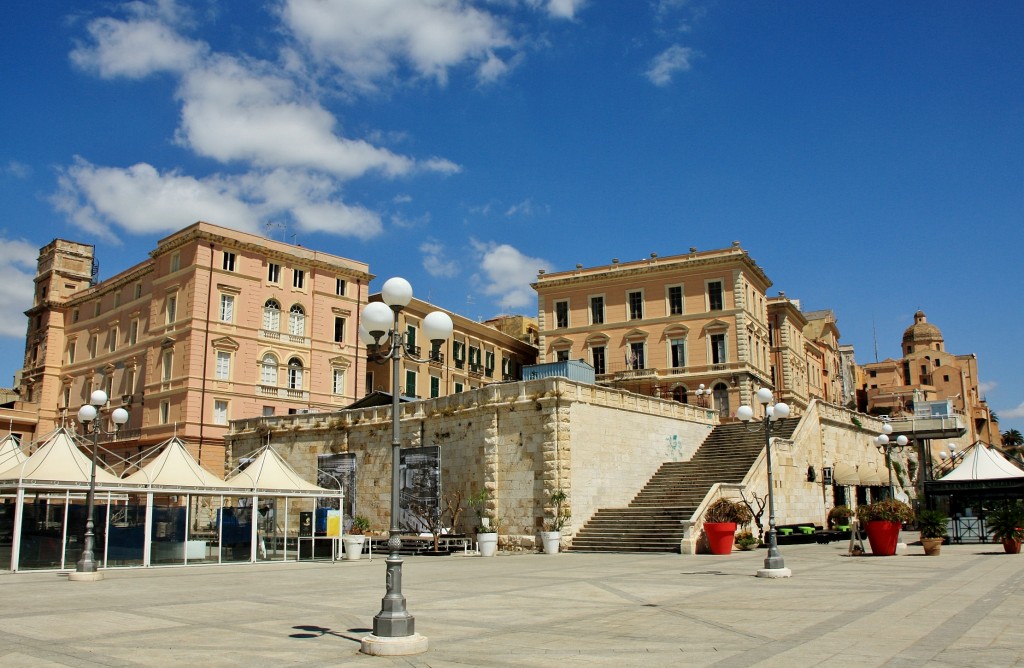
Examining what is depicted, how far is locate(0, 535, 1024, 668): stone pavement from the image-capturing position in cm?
790

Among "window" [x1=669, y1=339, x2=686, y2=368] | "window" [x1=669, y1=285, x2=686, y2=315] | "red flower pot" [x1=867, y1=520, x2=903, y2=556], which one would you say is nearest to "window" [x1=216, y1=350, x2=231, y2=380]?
"window" [x1=669, y1=339, x2=686, y2=368]

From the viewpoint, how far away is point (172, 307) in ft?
141

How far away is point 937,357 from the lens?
3873 inches

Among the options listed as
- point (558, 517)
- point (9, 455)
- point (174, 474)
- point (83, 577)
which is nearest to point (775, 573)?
point (558, 517)

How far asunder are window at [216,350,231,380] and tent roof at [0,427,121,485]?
18614mm

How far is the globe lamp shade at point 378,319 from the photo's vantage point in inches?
396

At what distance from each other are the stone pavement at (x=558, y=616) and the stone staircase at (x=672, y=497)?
5502mm

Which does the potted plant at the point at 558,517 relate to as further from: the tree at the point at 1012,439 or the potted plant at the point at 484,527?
the tree at the point at 1012,439

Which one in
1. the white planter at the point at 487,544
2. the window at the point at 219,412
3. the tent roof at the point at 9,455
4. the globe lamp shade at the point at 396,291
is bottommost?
the white planter at the point at 487,544

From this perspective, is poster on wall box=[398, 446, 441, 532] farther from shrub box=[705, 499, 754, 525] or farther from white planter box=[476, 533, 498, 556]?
shrub box=[705, 499, 754, 525]

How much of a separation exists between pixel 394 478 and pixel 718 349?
132 feet

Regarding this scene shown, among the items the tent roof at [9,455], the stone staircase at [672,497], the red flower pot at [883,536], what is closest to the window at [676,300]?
the stone staircase at [672,497]

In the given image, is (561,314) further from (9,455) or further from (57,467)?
(57,467)

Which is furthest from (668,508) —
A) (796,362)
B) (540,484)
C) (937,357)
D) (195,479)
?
(937,357)
